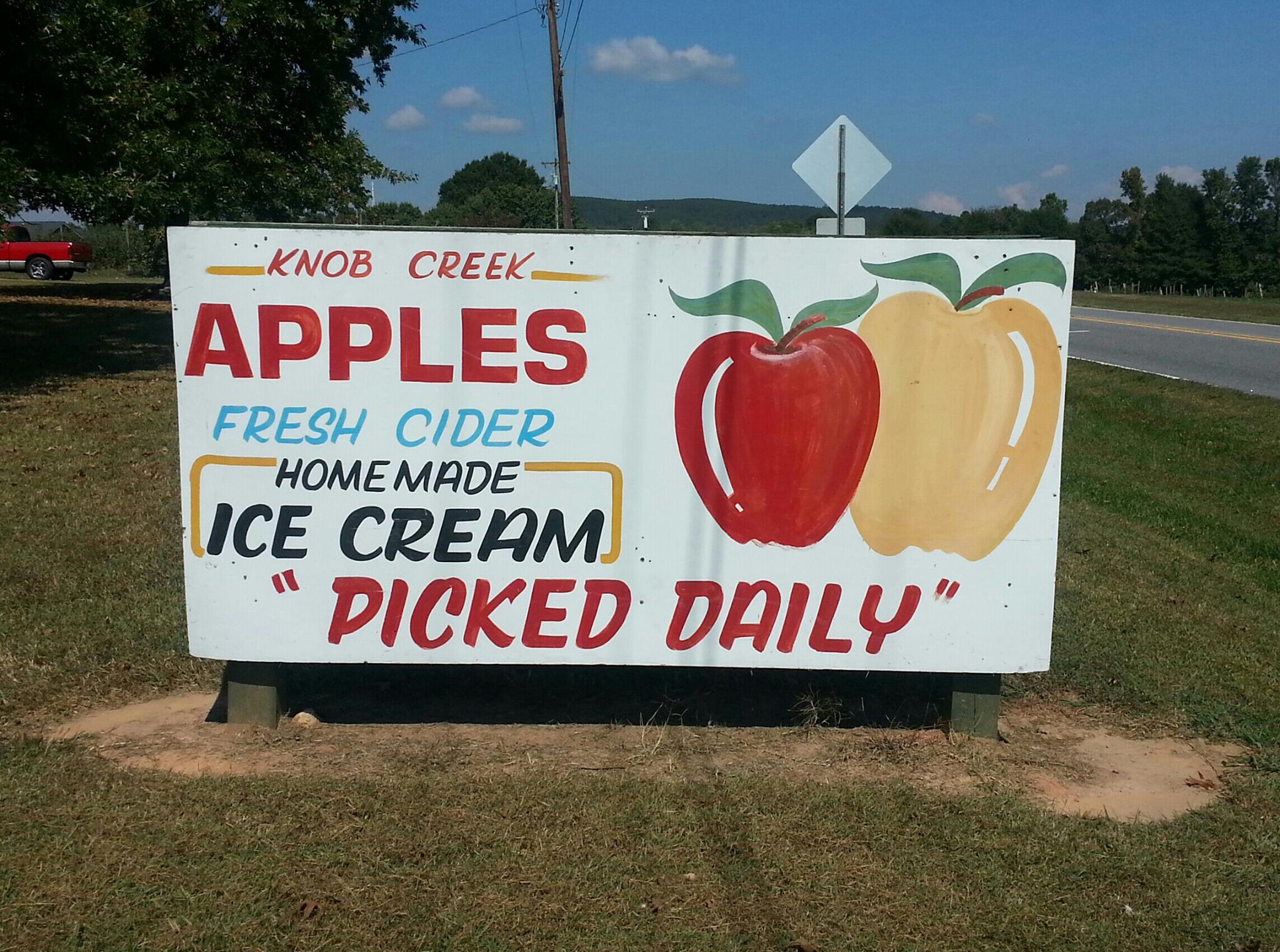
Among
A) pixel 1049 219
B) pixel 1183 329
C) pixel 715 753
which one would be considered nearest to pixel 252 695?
pixel 715 753

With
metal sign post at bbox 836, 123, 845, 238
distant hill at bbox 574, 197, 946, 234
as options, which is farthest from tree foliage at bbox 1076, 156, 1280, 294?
metal sign post at bbox 836, 123, 845, 238

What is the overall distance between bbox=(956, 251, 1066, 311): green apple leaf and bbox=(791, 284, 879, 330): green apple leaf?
0.31 m

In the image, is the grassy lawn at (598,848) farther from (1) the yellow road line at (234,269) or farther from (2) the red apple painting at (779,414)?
(1) the yellow road line at (234,269)

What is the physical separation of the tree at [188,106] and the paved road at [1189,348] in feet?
36.9

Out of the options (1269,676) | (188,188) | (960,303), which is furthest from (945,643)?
(188,188)

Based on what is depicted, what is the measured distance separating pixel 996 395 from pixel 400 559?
7.12 ft

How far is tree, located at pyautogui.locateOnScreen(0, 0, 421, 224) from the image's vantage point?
1356 centimetres

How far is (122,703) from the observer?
474 centimetres

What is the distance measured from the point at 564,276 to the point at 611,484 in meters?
0.74

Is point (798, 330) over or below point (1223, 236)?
below

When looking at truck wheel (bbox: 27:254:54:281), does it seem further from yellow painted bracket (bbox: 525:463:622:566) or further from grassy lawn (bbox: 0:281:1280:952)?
yellow painted bracket (bbox: 525:463:622:566)

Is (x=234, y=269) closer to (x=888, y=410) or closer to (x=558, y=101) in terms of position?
(x=888, y=410)

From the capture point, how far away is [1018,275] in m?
4.18

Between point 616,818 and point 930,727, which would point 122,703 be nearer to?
point 616,818
